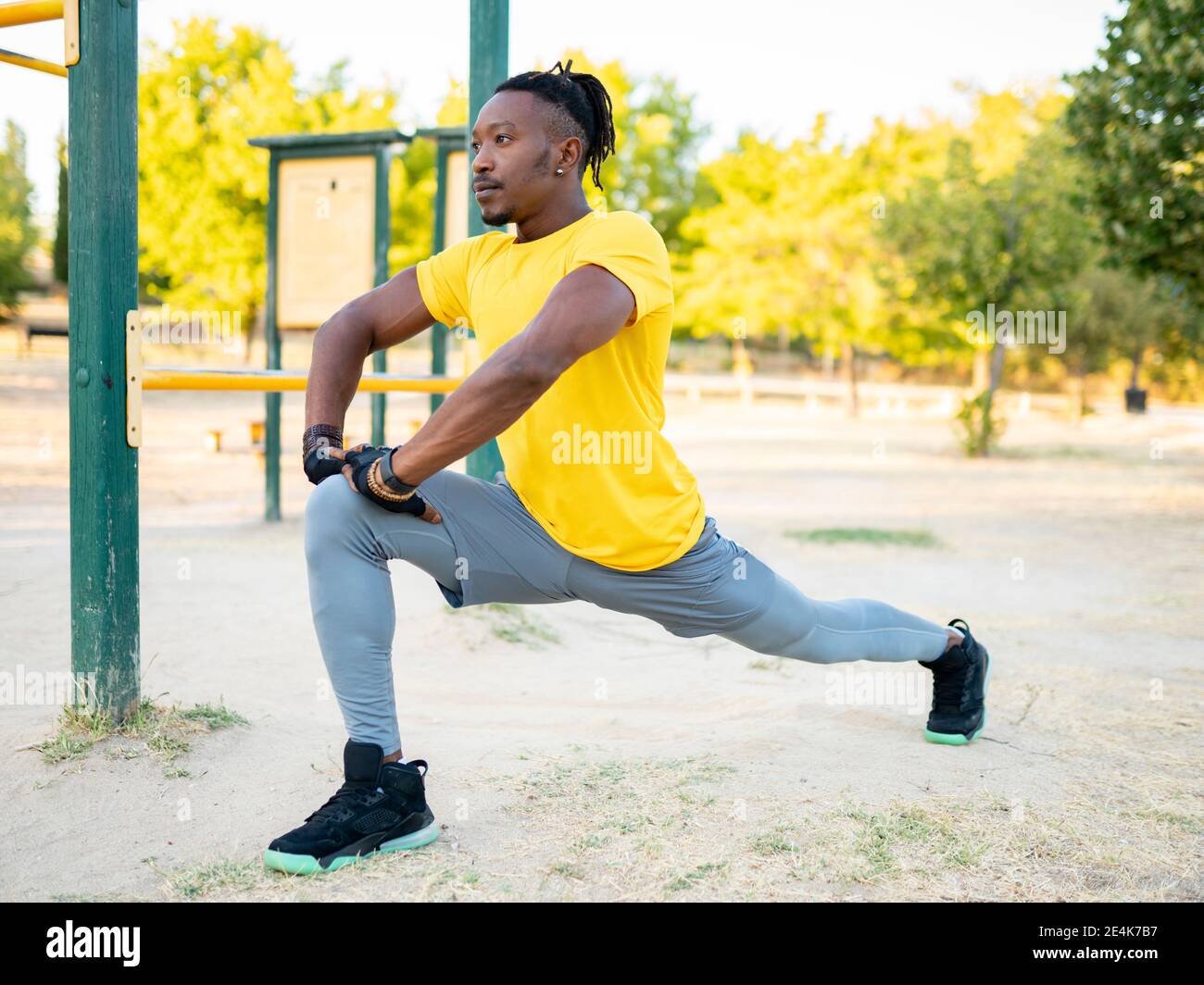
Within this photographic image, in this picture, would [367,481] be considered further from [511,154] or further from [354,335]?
[511,154]

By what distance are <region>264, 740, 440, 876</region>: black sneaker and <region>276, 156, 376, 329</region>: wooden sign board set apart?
18.8 feet

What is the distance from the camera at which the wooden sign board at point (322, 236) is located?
786cm

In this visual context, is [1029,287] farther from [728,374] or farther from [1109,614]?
[728,374]

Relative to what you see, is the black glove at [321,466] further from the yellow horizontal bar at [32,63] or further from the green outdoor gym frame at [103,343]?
the yellow horizontal bar at [32,63]

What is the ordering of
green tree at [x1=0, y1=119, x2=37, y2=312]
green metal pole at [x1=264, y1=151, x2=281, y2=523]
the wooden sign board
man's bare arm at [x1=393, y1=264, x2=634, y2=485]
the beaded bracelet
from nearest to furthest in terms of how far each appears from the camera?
man's bare arm at [x1=393, y1=264, x2=634, y2=485]
the beaded bracelet
the wooden sign board
green metal pole at [x1=264, y1=151, x2=281, y2=523]
green tree at [x1=0, y1=119, x2=37, y2=312]

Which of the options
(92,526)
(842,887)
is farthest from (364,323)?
(842,887)

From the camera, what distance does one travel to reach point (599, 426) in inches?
97.8

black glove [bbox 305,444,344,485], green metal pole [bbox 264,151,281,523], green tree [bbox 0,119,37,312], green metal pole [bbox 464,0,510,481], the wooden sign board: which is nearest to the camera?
black glove [bbox 305,444,344,485]

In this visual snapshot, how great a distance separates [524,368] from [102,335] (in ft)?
4.61

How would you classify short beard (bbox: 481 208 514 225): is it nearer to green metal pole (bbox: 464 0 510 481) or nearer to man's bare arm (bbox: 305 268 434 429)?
man's bare arm (bbox: 305 268 434 429)

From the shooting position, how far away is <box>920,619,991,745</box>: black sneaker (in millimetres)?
3322

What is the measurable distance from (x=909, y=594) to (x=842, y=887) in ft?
13.4

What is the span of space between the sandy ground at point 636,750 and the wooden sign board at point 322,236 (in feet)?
5.62
